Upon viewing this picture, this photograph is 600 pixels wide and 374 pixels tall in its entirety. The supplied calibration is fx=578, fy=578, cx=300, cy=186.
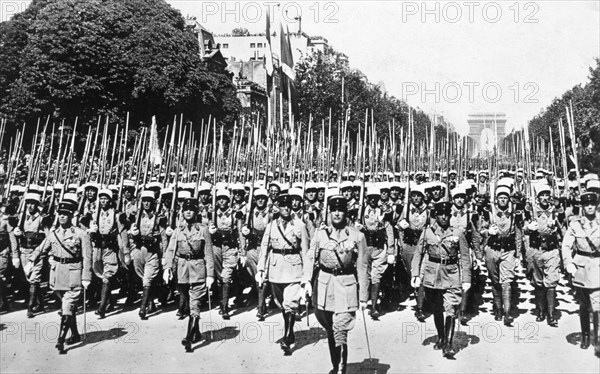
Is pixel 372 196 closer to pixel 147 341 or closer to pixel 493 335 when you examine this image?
pixel 493 335

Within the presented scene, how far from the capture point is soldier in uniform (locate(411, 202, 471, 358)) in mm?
7551

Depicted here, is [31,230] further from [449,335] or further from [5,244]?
[449,335]

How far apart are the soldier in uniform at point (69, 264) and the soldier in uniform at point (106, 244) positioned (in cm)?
155

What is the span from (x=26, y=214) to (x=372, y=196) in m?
6.53

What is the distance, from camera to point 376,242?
33.1 ft

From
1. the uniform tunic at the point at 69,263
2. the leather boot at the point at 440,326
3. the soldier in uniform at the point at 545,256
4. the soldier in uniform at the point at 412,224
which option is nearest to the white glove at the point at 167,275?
the uniform tunic at the point at 69,263

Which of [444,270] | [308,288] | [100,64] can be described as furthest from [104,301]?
[100,64]

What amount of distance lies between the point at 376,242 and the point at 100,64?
72.6ft

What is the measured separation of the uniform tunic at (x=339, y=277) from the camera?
255 inches

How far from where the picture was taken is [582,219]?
7809 millimetres

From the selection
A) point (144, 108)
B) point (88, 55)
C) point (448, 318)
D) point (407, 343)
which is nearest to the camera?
point (448, 318)

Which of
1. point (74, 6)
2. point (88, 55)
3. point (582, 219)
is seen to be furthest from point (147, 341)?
point (74, 6)

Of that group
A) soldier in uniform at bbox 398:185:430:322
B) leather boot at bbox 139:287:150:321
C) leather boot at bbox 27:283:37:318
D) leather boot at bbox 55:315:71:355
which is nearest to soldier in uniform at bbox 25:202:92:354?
leather boot at bbox 55:315:71:355

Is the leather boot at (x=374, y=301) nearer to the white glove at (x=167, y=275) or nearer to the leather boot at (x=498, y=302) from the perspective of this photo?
the leather boot at (x=498, y=302)
